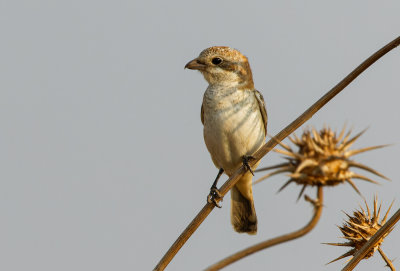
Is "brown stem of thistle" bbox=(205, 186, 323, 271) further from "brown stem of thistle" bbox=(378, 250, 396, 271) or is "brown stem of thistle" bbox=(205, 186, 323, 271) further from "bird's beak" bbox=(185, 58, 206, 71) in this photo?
"bird's beak" bbox=(185, 58, 206, 71)

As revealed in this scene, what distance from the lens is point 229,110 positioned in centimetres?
607

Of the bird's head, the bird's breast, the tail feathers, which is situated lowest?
the tail feathers

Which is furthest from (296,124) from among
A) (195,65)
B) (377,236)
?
(195,65)

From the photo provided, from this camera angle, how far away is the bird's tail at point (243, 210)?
7141mm

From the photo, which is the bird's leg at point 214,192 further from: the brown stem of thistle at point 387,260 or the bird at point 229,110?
the brown stem of thistle at point 387,260

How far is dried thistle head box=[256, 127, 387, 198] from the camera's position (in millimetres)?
5199

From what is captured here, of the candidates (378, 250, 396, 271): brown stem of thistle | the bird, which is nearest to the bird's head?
the bird

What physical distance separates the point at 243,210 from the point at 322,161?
189cm

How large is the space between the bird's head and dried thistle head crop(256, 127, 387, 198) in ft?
3.56

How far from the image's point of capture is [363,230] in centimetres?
384

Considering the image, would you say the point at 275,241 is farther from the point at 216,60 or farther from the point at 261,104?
the point at 216,60

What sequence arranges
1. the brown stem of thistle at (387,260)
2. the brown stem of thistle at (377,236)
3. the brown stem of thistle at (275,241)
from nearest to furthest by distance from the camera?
1. the brown stem of thistle at (377,236)
2. the brown stem of thistle at (387,260)
3. the brown stem of thistle at (275,241)

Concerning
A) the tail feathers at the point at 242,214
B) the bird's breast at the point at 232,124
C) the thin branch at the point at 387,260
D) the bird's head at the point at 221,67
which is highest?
the bird's head at the point at 221,67

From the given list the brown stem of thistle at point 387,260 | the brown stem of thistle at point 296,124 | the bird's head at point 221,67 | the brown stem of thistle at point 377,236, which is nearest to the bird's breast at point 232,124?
the bird's head at point 221,67
